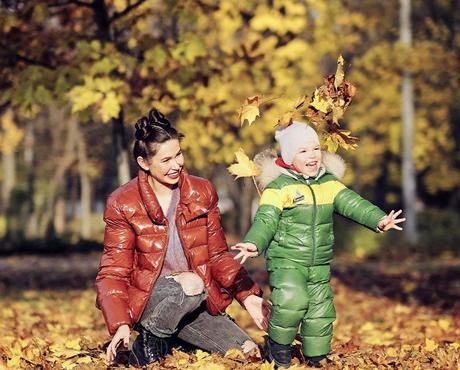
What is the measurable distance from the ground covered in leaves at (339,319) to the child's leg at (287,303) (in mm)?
193

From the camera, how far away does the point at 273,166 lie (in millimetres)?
4793

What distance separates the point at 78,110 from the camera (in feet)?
27.1

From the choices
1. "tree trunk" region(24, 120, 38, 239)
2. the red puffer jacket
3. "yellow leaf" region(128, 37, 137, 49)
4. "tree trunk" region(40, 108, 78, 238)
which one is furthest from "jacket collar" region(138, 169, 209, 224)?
"tree trunk" region(24, 120, 38, 239)

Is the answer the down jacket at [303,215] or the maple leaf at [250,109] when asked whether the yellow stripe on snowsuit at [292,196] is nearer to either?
the down jacket at [303,215]

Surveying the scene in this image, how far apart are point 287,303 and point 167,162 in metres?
1.04

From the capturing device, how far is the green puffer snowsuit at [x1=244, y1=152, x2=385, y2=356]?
4.56m

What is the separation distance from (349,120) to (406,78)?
3792mm

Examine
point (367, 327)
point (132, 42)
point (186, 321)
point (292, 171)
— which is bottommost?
point (367, 327)

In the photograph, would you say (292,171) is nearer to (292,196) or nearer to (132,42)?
(292,196)

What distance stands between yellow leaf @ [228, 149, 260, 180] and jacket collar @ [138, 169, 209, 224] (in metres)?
0.28

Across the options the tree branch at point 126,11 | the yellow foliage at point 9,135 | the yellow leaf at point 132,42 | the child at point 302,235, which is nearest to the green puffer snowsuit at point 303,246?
the child at point 302,235

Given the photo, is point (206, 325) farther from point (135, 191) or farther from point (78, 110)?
point (78, 110)

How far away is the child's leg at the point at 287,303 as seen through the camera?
4.54m

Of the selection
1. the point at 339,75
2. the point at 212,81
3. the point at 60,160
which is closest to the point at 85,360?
the point at 339,75
